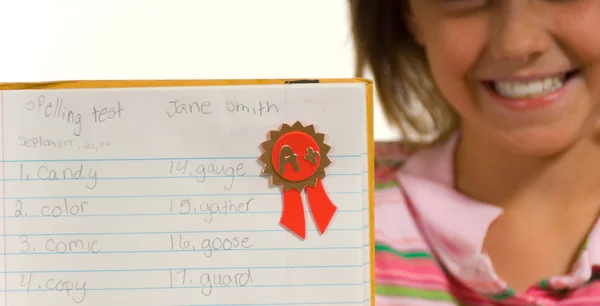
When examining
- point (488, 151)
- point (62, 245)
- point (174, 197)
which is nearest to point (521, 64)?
point (488, 151)

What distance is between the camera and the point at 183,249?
0.53m

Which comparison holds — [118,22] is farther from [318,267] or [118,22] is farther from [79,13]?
[318,267]

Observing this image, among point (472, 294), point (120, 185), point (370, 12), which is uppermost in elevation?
point (370, 12)

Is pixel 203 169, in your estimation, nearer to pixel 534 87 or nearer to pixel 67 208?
pixel 67 208

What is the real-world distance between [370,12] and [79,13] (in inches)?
18.4

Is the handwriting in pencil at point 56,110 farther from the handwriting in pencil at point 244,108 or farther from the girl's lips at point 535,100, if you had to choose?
the girl's lips at point 535,100

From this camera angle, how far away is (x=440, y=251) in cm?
76

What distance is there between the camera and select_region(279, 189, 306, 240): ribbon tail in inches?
20.9

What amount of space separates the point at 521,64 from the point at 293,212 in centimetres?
31

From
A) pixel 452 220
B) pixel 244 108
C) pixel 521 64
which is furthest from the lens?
pixel 452 220

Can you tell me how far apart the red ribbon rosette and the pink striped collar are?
28 cm

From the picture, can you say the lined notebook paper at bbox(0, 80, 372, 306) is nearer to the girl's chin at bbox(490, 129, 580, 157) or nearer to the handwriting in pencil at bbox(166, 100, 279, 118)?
the handwriting in pencil at bbox(166, 100, 279, 118)

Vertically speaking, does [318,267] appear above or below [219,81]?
below

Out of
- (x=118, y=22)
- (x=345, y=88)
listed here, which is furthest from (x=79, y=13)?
(x=345, y=88)
